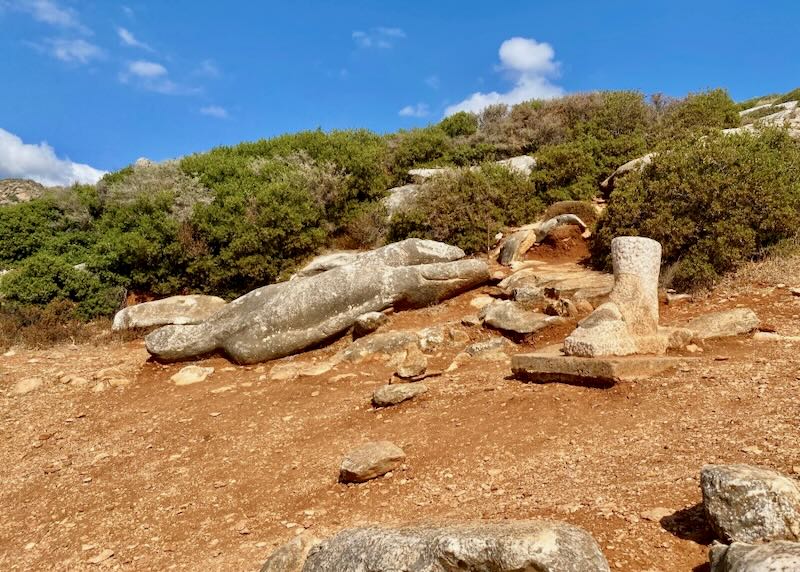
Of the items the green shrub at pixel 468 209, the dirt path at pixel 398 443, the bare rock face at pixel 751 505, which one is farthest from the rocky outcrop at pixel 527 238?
the bare rock face at pixel 751 505

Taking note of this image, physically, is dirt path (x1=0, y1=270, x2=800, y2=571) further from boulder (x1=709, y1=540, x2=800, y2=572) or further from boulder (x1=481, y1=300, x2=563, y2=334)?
boulder (x1=709, y1=540, x2=800, y2=572)

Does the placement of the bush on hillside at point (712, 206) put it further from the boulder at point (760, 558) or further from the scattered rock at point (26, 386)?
the scattered rock at point (26, 386)

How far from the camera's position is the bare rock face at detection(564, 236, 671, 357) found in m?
6.47

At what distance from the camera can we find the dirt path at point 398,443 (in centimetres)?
429

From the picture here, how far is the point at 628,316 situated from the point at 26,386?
9291 millimetres

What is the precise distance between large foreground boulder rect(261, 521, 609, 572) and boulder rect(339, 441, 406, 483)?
2.08 m

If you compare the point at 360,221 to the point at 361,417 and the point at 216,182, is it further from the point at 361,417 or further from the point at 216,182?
the point at 361,417

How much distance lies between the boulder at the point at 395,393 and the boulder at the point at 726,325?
366 centimetres

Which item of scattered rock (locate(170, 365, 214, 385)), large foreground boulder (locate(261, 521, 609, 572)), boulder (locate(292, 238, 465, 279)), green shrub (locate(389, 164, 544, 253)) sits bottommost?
scattered rock (locate(170, 365, 214, 385))

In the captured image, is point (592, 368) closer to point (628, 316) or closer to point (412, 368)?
point (628, 316)

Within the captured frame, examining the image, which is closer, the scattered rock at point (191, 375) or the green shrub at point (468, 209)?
the scattered rock at point (191, 375)

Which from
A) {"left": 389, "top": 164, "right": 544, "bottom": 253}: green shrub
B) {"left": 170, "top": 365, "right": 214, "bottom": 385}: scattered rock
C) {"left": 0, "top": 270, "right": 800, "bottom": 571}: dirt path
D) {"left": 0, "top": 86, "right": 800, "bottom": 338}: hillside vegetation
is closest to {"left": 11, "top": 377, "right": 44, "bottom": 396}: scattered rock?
{"left": 0, "top": 270, "right": 800, "bottom": 571}: dirt path

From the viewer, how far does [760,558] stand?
237cm

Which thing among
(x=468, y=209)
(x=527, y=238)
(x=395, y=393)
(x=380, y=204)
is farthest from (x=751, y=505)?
(x=380, y=204)
